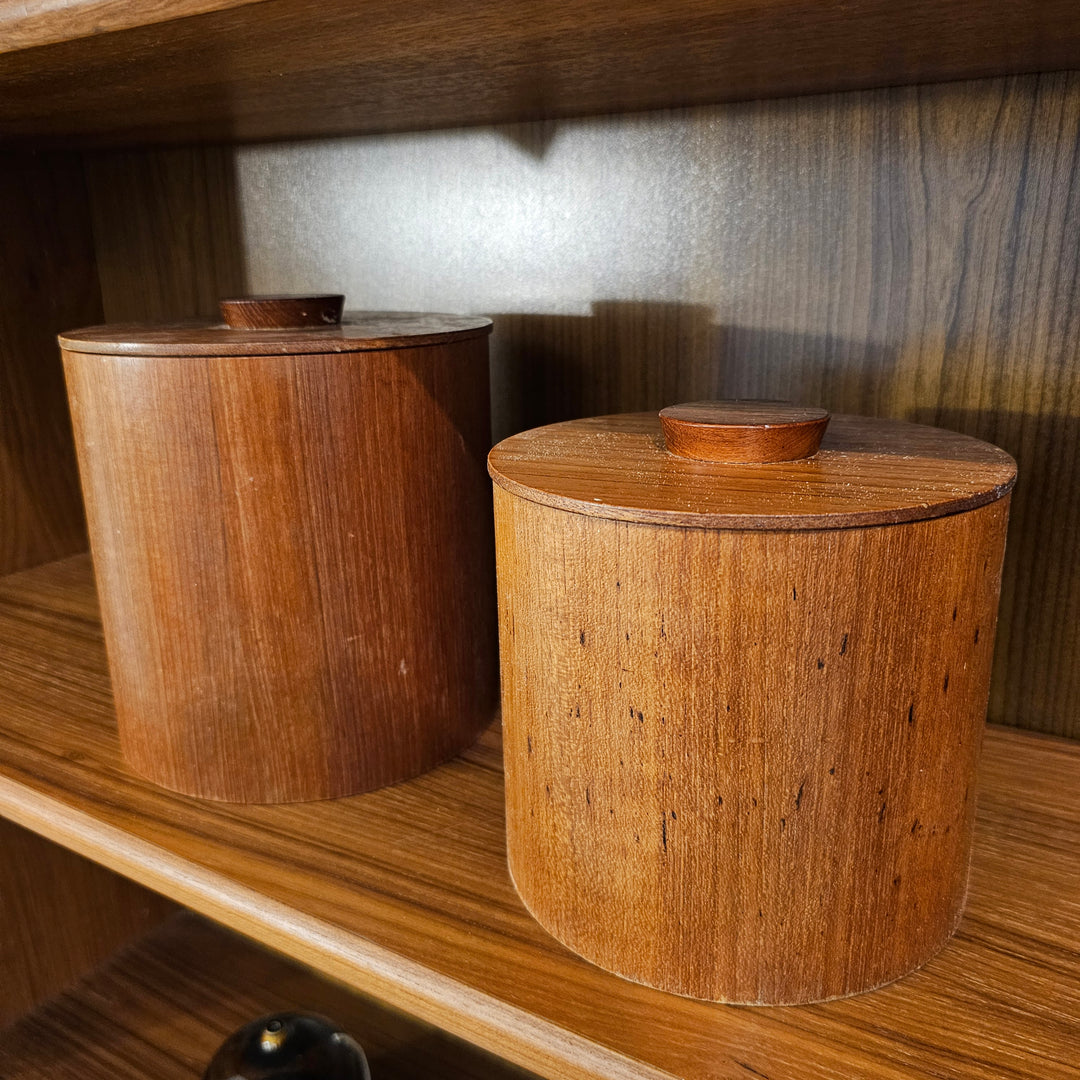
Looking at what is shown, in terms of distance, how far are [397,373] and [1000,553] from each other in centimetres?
35

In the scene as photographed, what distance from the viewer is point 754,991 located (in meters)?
0.47

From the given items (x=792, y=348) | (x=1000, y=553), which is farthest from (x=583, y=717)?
(x=792, y=348)

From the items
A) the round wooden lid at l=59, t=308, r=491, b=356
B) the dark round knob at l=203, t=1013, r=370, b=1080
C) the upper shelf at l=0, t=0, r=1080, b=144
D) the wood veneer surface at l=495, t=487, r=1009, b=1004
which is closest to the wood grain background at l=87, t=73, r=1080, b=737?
the upper shelf at l=0, t=0, r=1080, b=144

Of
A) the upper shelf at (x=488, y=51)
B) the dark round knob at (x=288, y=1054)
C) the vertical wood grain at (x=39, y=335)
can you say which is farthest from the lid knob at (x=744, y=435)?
the vertical wood grain at (x=39, y=335)

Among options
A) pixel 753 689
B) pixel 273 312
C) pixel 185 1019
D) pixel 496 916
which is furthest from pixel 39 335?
pixel 753 689

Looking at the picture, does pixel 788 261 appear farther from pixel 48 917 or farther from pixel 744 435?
pixel 48 917

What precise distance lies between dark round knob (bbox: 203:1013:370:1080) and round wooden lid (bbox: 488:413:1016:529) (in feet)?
1.70

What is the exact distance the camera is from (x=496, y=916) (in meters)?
0.55

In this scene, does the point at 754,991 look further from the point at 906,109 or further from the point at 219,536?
the point at 906,109

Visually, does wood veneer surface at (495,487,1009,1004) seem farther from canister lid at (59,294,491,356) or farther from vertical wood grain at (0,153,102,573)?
vertical wood grain at (0,153,102,573)

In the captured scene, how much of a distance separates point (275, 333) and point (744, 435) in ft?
1.04

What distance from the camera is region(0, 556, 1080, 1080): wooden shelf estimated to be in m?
0.45

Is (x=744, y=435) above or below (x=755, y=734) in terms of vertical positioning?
above

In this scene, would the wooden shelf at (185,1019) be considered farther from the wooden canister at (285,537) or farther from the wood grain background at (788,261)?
the wood grain background at (788,261)
